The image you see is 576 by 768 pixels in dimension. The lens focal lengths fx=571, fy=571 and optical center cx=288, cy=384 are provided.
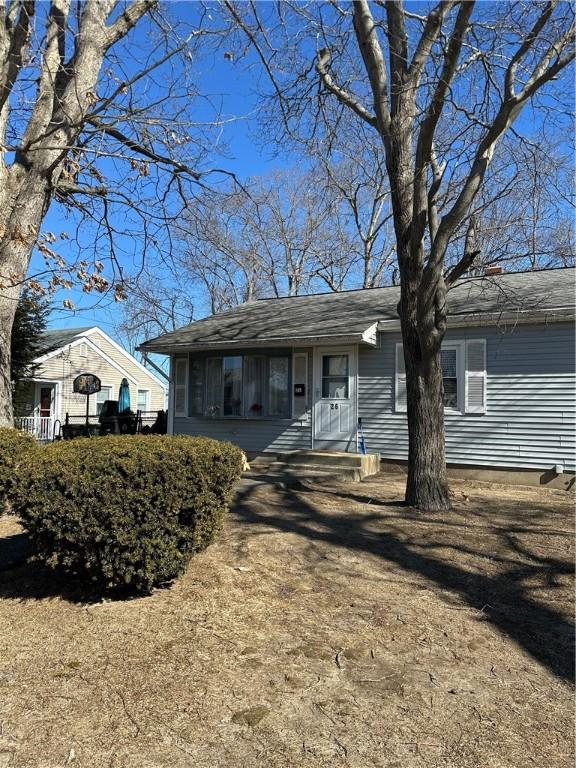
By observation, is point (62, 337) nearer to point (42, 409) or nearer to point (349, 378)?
→ point (42, 409)

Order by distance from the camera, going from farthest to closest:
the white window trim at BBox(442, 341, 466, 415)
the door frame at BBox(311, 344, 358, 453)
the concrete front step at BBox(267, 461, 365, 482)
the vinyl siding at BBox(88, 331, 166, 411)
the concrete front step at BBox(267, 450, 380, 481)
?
the vinyl siding at BBox(88, 331, 166, 411) < the door frame at BBox(311, 344, 358, 453) < the white window trim at BBox(442, 341, 466, 415) < the concrete front step at BBox(267, 450, 380, 481) < the concrete front step at BBox(267, 461, 365, 482)

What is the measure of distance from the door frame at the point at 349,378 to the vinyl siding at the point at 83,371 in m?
14.7

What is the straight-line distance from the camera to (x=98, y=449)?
4250 mm

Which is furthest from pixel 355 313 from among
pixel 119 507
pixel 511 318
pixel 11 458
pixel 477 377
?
pixel 119 507

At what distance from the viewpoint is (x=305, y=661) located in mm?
3445

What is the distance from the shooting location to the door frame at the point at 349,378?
39.9 ft

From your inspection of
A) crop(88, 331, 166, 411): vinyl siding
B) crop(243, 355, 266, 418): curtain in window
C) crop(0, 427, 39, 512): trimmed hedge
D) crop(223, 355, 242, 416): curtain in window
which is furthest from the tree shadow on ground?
crop(88, 331, 166, 411): vinyl siding

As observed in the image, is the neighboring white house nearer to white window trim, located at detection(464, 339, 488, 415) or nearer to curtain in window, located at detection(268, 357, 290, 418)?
curtain in window, located at detection(268, 357, 290, 418)

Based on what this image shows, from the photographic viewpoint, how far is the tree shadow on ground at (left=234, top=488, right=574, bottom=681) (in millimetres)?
3887

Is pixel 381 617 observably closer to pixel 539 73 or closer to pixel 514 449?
pixel 539 73

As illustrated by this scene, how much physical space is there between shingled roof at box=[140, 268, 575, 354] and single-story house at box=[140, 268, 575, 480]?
0.03 m

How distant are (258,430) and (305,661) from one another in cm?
995

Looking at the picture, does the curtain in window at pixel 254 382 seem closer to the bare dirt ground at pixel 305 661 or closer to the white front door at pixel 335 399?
the white front door at pixel 335 399

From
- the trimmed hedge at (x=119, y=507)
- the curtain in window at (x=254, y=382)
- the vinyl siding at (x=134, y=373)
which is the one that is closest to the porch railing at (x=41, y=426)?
the vinyl siding at (x=134, y=373)
